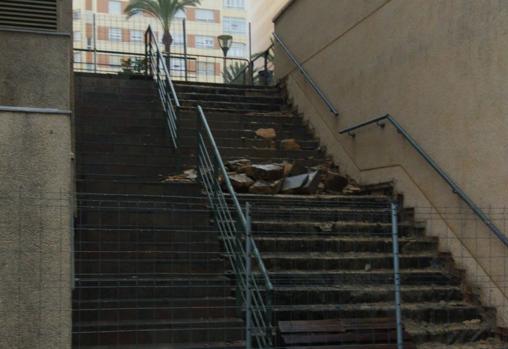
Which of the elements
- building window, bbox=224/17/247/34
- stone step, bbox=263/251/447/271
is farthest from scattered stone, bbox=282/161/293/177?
building window, bbox=224/17/247/34

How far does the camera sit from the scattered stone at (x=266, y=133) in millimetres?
11195

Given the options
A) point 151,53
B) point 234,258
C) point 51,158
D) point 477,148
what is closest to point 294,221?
point 234,258

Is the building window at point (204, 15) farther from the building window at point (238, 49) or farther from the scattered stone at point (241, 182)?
the scattered stone at point (241, 182)

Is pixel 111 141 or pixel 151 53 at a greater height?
pixel 151 53

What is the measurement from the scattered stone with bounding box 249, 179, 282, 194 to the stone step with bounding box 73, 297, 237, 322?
254 cm

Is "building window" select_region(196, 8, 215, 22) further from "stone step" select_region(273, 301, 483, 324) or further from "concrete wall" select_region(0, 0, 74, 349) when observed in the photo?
"concrete wall" select_region(0, 0, 74, 349)

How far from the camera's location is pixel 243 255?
20.5 ft

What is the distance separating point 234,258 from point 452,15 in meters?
3.84

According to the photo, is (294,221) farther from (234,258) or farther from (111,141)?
(111,141)

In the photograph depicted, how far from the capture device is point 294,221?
8.20 meters

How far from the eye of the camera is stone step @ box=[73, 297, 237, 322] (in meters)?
6.12

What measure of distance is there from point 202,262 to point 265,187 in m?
2.20

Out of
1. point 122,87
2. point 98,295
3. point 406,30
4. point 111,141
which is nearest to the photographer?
point 98,295

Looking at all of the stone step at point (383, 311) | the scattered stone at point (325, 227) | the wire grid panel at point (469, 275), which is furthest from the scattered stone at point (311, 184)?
the stone step at point (383, 311)
